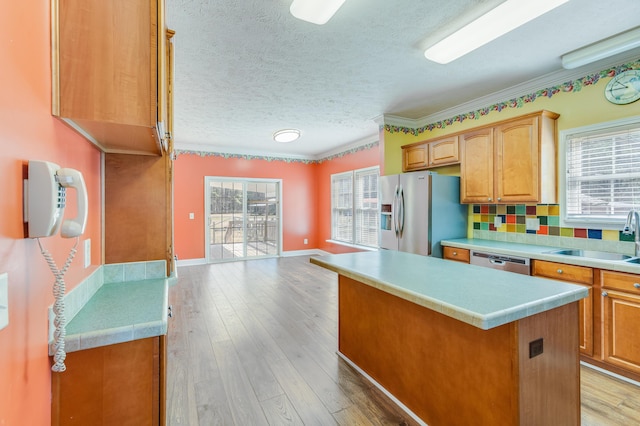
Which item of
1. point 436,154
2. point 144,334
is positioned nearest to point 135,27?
point 144,334

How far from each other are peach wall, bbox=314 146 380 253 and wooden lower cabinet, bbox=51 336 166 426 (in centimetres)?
498

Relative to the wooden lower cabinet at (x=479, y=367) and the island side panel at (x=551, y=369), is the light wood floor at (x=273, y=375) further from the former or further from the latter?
the island side panel at (x=551, y=369)

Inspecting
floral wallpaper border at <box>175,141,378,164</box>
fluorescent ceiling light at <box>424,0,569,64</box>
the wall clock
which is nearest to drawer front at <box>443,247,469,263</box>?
the wall clock

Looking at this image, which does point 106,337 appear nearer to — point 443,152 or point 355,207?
point 443,152

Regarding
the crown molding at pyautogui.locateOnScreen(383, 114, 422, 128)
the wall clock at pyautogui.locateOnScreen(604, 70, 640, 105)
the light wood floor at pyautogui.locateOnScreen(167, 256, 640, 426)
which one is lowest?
the light wood floor at pyautogui.locateOnScreen(167, 256, 640, 426)

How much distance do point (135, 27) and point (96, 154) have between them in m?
0.79

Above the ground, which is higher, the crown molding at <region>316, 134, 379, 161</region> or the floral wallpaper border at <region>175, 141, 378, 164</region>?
the crown molding at <region>316, 134, 379, 161</region>

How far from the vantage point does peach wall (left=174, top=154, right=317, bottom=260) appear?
616 centimetres

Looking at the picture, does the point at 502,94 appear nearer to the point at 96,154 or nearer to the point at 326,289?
the point at 326,289

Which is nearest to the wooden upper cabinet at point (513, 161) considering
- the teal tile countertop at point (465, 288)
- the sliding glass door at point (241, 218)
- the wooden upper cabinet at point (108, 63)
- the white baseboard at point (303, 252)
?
the teal tile countertop at point (465, 288)

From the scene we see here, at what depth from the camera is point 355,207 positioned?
A: 615 centimetres

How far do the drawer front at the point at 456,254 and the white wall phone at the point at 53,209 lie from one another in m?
3.28

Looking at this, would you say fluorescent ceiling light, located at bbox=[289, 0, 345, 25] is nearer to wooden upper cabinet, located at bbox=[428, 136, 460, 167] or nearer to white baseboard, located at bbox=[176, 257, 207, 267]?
wooden upper cabinet, located at bbox=[428, 136, 460, 167]

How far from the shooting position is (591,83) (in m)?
2.72
